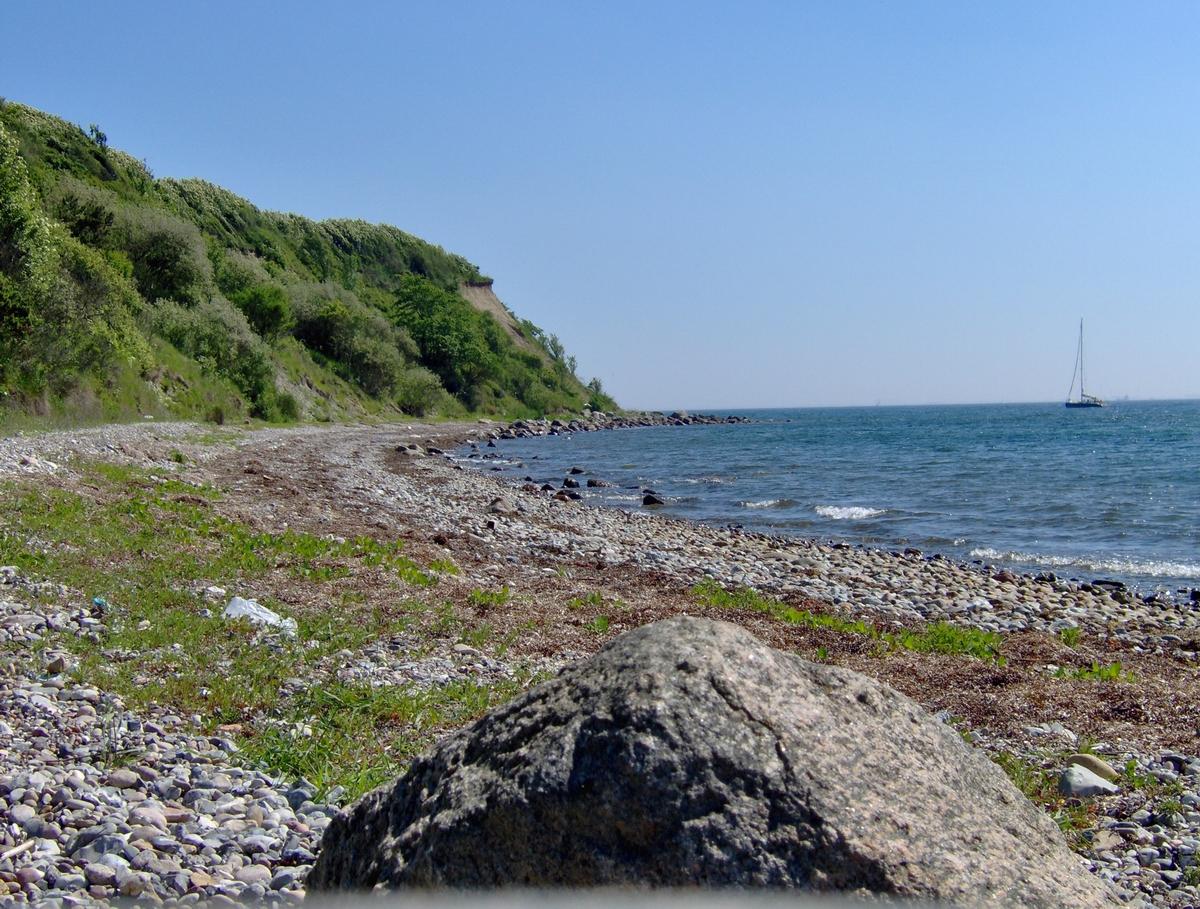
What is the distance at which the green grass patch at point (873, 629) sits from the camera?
11.7 meters

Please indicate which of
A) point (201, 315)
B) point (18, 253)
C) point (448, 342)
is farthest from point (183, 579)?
point (448, 342)

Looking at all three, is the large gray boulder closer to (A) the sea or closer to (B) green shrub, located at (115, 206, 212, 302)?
(A) the sea

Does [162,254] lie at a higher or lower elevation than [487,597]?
higher

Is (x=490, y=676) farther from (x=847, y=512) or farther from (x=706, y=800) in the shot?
(x=847, y=512)

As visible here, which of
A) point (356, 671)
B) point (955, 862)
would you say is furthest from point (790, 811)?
point (356, 671)

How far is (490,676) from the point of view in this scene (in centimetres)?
862

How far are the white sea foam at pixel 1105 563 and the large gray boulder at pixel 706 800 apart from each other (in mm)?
19414

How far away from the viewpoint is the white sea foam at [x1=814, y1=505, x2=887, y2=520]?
29344 mm

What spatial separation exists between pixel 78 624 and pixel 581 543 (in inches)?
493

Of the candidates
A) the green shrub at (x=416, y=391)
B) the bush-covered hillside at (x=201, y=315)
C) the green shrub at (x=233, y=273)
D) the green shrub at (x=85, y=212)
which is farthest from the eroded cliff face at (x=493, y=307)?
the green shrub at (x=85, y=212)

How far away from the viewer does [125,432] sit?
3050 centimetres

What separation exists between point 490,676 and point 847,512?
23355mm

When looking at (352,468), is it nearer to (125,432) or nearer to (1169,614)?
(125,432)

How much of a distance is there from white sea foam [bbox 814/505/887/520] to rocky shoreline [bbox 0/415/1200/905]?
6485mm
